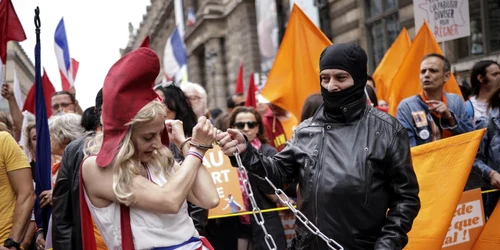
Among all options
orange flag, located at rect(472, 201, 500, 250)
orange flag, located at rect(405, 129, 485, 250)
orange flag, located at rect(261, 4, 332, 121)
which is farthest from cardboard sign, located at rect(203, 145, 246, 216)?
orange flag, located at rect(472, 201, 500, 250)

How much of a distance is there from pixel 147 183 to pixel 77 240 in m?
1.05

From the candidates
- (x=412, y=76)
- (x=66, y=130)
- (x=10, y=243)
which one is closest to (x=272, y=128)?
(x=412, y=76)

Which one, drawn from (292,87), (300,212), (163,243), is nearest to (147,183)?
(163,243)

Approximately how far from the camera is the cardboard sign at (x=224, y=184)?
516 centimetres

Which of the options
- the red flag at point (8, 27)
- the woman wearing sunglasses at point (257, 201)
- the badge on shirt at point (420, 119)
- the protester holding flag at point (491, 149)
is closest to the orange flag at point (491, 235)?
the protester holding flag at point (491, 149)

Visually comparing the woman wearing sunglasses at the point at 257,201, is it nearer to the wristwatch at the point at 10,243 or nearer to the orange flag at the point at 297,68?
the orange flag at the point at 297,68

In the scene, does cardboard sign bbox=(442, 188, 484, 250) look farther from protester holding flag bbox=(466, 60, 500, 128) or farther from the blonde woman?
the blonde woman

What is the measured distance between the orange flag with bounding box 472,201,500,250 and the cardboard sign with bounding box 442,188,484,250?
0.13 ft

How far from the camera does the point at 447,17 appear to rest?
24.8 feet

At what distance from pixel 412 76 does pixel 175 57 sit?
708cm

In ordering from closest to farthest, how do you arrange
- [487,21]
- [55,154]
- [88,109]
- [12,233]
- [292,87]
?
[12,233], [88,109], [55,154], [292,87], [487,21]

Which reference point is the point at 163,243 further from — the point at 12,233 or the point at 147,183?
the point at 12,233

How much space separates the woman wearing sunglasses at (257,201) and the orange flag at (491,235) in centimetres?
168

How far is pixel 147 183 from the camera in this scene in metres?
2.43
